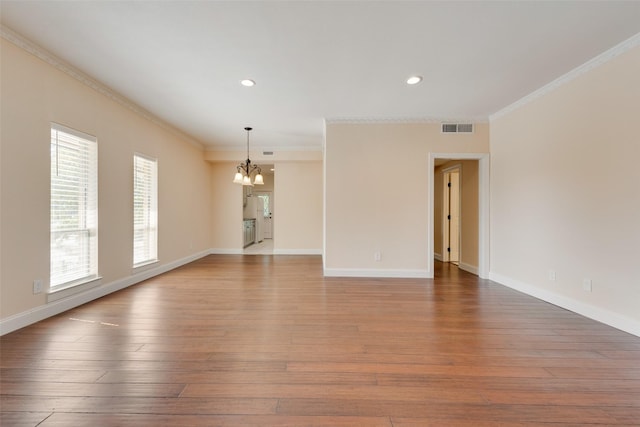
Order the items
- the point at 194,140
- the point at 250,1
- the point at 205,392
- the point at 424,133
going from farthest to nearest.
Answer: the point at 194,140, the point at 424,133, the point at 250,1, the point at 205,392

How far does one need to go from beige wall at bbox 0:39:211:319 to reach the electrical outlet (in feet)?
0.14

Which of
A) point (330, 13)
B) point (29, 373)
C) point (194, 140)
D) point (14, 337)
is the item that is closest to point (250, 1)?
point (330, 13)

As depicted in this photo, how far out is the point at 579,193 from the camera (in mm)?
3047

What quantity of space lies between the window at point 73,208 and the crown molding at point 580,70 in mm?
5981

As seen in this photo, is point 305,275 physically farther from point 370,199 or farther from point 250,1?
point 250,1

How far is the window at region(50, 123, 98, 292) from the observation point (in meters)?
2.94

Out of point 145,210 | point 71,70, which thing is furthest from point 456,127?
point 145,210

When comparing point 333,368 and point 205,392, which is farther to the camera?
point 333,368

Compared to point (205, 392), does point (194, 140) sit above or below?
above

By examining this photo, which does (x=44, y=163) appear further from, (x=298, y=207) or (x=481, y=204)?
(x=481, y=204)

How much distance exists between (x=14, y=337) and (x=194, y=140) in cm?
483

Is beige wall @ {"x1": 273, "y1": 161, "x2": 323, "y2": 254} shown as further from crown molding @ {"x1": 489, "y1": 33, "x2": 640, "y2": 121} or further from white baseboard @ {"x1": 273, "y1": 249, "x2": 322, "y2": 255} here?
crown molding @ {"x1": 489, "y1": 33, "x2": 640, "y2": 121}

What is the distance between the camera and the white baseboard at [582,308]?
2.55m

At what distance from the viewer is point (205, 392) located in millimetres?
1683
